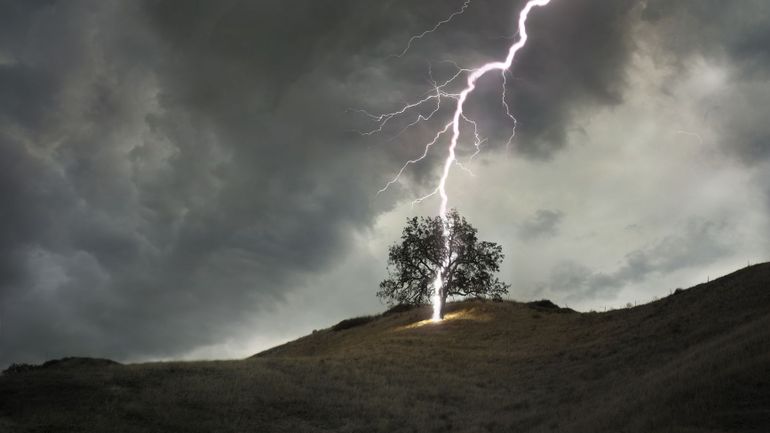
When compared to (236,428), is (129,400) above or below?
above

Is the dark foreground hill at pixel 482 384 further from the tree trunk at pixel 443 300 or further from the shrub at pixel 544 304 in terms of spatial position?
the shrub at pixel 544 304

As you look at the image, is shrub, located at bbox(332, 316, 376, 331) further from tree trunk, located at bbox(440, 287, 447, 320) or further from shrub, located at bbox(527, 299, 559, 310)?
shrub, located at bbox(527, 299, 559, 310)

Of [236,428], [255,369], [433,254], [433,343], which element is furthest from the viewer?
[433,254]

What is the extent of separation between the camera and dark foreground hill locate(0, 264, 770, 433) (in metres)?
16.6

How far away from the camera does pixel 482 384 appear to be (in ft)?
96.0

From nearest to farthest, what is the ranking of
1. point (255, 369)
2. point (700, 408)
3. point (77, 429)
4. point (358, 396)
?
point (700, 408), point (77, 429), point (358, 396), point (255, 369)

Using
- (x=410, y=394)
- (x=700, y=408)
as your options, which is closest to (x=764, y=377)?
(x=700, y=408)

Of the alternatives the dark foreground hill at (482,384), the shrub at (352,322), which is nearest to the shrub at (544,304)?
the dark foreground hill at (482,384)

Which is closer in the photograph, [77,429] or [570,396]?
[77,429]

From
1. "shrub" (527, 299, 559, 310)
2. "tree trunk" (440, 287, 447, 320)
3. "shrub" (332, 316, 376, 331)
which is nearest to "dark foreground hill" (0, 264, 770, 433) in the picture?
"tree trunk" (440, 287, 447, 320)

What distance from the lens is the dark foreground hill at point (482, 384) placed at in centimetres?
1661

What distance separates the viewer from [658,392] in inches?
683

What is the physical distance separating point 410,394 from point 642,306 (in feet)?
67.2

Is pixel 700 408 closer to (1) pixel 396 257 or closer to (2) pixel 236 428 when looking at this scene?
(2) pixel 236 428
